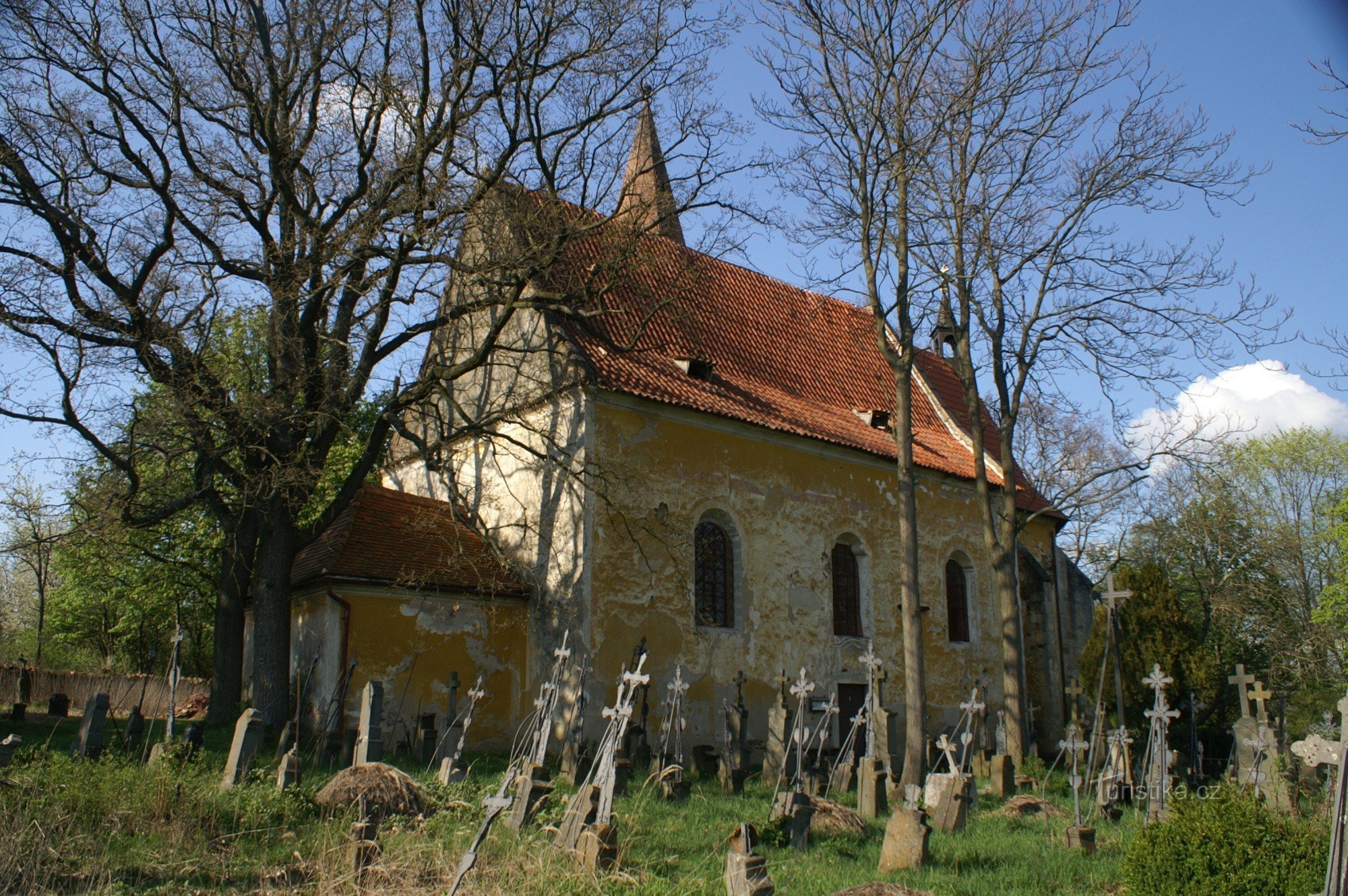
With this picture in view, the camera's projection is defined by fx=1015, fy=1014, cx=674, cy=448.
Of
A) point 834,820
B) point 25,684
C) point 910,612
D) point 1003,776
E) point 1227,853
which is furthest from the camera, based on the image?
point 25,684

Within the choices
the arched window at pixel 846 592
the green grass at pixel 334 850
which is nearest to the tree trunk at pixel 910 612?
the green grass at pixel 334 850

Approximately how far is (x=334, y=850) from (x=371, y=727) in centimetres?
285

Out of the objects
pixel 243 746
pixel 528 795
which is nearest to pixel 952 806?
pixel 528 795

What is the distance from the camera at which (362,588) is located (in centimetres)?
1389

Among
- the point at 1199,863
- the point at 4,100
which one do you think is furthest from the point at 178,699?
the point at 1199,863

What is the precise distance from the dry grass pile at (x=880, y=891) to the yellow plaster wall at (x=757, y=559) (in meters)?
8.67

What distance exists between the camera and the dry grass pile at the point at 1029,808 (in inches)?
411

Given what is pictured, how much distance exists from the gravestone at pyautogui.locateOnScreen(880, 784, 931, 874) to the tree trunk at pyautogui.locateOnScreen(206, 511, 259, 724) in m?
10.0

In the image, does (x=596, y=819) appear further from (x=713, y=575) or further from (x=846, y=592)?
(x=846, y=592)

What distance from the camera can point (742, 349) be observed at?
1878 centimetres

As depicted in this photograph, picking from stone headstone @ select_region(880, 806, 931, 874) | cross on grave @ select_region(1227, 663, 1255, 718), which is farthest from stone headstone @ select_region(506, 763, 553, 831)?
cross on grave @ select_region(1227, 663, 1255, 718)

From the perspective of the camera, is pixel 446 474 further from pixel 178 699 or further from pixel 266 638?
pixel 178 699

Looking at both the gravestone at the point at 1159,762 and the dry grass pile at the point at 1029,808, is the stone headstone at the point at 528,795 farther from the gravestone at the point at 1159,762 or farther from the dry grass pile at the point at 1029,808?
the dry grass pile at the point at 1029,808

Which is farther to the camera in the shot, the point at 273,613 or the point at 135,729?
the point at 273,613
